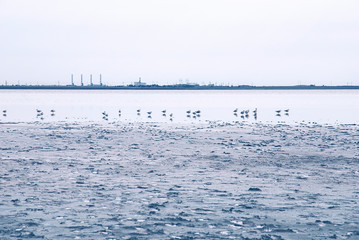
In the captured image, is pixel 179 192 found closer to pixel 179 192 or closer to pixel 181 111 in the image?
pixel 179 192

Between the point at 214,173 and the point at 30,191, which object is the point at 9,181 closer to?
the point at 30,191

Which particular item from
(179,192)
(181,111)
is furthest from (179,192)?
(181,111)

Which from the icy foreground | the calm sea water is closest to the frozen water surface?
the icy foreground

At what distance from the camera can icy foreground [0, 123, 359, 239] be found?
786 cm

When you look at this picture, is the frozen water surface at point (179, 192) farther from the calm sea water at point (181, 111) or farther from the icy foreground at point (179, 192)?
the calm sea water at point (181, 111)

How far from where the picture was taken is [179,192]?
35.3 feet

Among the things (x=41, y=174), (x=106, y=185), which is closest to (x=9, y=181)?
(x=41, y=174)

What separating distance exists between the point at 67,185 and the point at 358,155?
11047mm

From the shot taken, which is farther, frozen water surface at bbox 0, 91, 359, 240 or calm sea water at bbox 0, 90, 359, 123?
calm sea water at bbox 0, 90, 359, 123

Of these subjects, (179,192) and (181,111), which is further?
(181,111)

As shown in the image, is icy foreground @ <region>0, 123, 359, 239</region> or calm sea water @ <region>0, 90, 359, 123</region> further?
calm sea water @ <region>0, 90, 359, 123</region>

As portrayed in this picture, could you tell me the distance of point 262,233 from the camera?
25.1ft

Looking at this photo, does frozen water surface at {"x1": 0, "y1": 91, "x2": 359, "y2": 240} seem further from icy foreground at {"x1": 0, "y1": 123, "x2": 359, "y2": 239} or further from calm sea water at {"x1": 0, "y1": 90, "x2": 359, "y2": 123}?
calm sea water at {"x1": 0, "y1": 90, "x2": 359, "y2": 123}

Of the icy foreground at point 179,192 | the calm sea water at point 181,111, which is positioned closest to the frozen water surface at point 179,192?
the icy foreground at point 179,192
